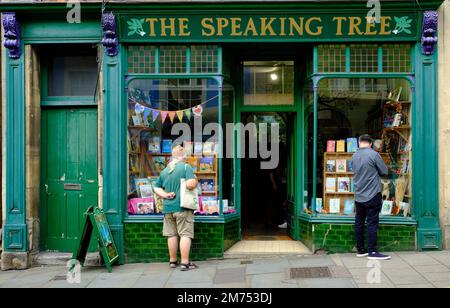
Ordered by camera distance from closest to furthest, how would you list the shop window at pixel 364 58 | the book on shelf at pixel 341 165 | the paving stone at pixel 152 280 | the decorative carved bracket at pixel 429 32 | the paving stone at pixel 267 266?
1. the paving stone at pixel 152 280
2. the paving stone at pixel 267 266
3. the decorative carved bracket at pixel 429 32
4. the shop window at pixel 364 58
5. the book on shelf at pixel 341 165

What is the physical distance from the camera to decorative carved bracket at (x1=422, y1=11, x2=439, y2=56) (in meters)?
7.80

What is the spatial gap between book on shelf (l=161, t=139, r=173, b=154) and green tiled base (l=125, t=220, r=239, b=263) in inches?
53.8

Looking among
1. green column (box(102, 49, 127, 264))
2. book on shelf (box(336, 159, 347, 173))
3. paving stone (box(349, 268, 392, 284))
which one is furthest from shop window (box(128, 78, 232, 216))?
paving stone (box(349, 268, 392, 284))

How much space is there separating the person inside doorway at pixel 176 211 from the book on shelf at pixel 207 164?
111 cm

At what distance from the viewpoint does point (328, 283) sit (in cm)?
635

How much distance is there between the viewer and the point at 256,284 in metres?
6.49

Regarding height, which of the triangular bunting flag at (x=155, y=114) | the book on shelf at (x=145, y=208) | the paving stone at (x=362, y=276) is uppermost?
the triangular bunting flag at (x=155, y=114)

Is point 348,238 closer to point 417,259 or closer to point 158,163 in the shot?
point 417,259

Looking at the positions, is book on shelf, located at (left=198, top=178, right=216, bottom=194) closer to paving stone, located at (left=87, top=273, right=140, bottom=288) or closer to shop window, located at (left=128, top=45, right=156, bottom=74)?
paving stone, located at (left=87, top=273, right=140, bottom=288)

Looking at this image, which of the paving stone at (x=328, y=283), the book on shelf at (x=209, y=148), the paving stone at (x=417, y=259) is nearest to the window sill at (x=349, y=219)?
the paving stone at (x=417, y=259)

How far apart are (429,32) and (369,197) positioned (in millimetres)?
2849

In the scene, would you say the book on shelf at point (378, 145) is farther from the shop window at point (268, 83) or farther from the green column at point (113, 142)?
the green column at point (113, 142)

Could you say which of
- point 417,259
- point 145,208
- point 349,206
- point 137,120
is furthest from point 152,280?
point 417,259

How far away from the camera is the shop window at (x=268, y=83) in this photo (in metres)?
9.05
